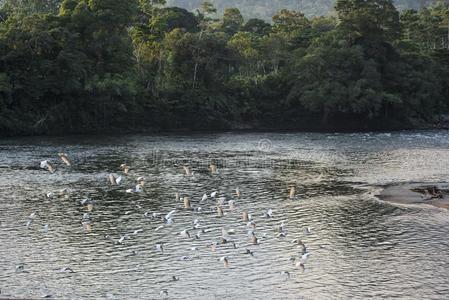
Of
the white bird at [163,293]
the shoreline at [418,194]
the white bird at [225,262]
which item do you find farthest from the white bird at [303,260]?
the shoreline at [418,194]

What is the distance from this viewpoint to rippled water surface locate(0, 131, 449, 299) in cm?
2642

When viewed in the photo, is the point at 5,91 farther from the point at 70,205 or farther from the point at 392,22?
the point at 392,22

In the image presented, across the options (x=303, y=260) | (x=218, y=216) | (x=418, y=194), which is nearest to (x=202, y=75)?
(x=418, y=194)

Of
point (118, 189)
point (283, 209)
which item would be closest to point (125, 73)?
point (118, 189)

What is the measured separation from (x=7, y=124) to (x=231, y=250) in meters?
51.2

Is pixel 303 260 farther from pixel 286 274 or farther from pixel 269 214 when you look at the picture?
pixel 269 214

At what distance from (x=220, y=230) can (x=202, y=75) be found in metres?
58.8

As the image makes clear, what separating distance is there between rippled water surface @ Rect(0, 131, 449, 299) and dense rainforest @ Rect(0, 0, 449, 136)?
19.7m

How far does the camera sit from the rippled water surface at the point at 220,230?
26.4 metres

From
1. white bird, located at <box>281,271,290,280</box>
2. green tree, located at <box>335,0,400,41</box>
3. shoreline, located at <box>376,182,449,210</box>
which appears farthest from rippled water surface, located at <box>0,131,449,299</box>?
green tree, located at <box>335,0,400,41</box>

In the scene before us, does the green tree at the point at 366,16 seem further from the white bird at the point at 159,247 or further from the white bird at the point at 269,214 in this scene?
the white bird at the point at 159,247

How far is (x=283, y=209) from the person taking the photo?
39.5 metres

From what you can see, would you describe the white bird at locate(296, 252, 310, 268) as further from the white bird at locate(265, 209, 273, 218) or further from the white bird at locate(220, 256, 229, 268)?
the white bird at locate(265, 209, 273, 218)

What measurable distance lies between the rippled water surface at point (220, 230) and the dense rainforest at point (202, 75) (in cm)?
1974
